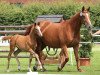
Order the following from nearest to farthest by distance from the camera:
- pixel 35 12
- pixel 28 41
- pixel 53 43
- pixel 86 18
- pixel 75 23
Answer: pixel 86 18
pixel 75 23
pixel 28 41
pixel 53 43
pixel 35 12

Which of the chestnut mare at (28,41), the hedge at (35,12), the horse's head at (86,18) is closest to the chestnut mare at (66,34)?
the horse's head at (86,18)

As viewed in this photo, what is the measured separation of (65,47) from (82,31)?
2.79 metres

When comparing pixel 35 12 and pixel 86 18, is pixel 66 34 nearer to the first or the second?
pixel 86 18

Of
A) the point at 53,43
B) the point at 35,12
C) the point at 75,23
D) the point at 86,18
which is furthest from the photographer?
the point at 35,12

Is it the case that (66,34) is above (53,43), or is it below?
above

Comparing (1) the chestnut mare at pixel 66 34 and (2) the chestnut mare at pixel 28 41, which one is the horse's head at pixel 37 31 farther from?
(1) the chestnut mare at pixel 66 34

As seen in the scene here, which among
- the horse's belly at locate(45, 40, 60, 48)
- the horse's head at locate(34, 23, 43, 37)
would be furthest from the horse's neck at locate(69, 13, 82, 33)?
the horse's head at locate(34, 23, 43, 37)

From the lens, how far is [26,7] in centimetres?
4291

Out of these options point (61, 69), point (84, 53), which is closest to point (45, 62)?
point (84, 53)

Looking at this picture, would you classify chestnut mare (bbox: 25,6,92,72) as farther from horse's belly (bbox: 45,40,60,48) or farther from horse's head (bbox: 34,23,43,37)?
horse's head (bbox: 34,23,43,37)

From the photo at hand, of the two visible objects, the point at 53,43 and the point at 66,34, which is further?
the point at 53,43

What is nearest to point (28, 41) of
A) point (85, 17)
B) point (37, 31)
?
point (37, 31)

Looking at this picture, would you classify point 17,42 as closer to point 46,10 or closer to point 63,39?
point 63,39

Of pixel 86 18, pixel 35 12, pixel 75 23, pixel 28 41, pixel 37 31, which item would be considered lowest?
pixel 35 12
